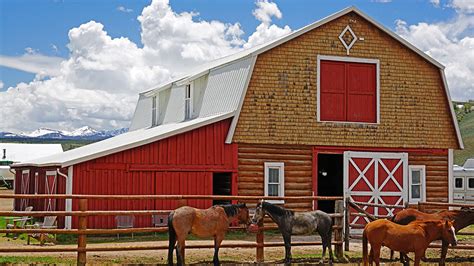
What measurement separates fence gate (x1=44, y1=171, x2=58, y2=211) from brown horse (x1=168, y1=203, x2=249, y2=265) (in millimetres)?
11150

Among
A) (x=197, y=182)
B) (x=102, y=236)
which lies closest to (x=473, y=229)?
(x=197, y=182)

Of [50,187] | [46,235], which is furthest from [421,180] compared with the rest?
[46,235]

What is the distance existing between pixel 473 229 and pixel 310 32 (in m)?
9.72

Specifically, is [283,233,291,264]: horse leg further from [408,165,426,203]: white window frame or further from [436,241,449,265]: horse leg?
[408,165,426,203]: white window frame

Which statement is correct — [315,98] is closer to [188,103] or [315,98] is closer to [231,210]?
[188,103]

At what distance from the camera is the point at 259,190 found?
26.3 metres

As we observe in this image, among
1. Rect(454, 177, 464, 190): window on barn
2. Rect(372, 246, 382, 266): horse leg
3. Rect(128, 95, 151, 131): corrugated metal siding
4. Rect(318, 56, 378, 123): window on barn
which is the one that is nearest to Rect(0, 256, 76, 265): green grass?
Rect(372, 246, 382, 266): horse leg

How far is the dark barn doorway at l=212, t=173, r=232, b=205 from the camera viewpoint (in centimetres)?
2656

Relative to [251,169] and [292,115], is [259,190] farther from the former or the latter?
[292,115]

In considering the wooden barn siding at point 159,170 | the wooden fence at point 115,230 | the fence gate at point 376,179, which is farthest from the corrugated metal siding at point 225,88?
the wooden fence at point 115,230

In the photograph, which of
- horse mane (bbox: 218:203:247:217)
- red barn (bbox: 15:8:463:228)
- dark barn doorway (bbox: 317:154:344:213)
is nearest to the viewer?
horse mane (bbox: 218:203:247:217)

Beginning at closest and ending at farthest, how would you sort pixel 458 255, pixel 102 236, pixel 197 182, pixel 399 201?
pixel 458 255 → pixel 102 236 → pixel 197 182 → pixel 399 201

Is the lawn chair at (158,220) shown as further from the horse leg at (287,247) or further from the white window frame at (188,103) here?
the horse leg at (287,247)

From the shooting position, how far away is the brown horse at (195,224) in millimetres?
16312
